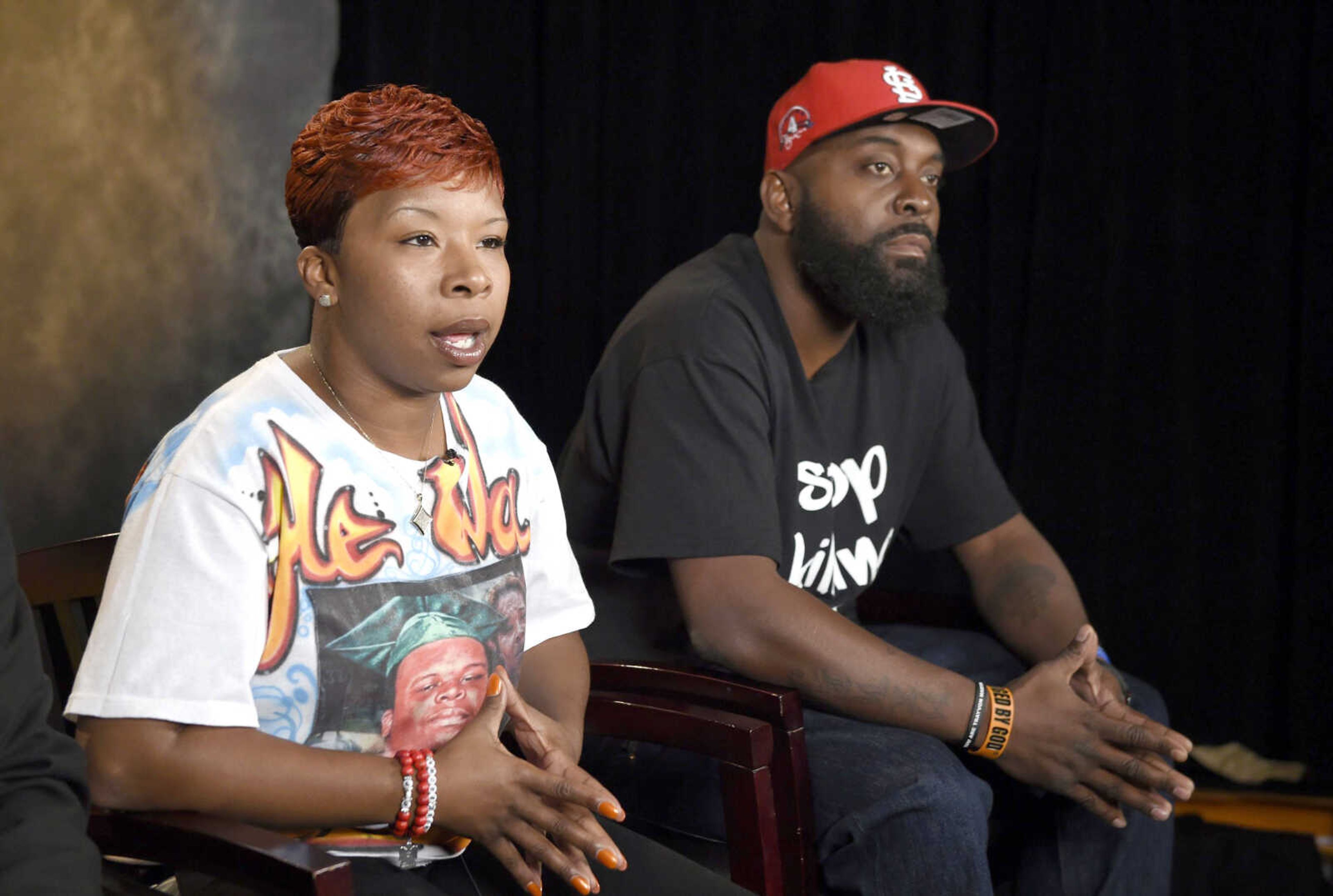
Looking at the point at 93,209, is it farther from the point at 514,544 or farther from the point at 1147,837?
the point at 1147,837

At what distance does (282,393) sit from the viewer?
1.31 metres

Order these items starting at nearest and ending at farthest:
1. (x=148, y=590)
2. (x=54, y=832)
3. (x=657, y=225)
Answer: (x=54, y=832), (x=148, y=590), (x=657, y=225)

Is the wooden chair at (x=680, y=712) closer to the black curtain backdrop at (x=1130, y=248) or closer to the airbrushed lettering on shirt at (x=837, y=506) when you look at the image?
the airbrushed lettering on shirt at (x=837, y=506)

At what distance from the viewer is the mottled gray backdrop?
242 centimetres

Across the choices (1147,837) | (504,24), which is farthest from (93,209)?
(1147,837)

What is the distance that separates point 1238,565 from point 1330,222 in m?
0.81

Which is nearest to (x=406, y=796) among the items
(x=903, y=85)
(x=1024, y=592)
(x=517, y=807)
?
(x=517, y=807)

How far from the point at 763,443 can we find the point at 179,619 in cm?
99

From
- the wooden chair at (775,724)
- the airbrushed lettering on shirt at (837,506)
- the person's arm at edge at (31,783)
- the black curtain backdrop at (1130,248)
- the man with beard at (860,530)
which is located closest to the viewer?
the person's arm at edge at (31,783)

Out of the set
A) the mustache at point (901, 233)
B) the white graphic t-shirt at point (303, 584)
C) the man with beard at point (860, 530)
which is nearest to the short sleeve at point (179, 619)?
the white graphic t-shirt at point (303, 584)

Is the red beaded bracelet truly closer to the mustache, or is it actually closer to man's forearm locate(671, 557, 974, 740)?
man's forearm locate(671, 557, 974, 740)

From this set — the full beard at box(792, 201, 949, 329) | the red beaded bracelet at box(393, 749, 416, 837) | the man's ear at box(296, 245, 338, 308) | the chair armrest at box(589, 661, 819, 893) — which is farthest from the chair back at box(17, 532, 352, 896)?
the full beard at box(792, 201, 949, 329)

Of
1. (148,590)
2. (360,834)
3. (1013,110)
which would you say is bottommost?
(360,834)

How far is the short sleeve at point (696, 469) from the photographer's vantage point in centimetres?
187
